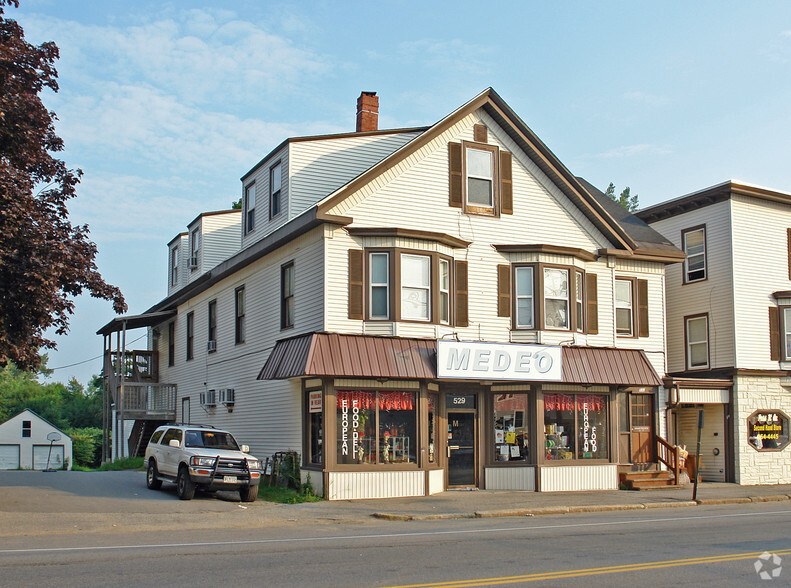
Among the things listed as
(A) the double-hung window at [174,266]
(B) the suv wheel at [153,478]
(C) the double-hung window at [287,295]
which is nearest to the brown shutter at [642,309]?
(C) the double-hung window at [287,295]

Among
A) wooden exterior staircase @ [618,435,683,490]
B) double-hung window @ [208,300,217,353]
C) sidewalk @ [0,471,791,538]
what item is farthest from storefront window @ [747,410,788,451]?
double-hung window @ [208,300,217,353]

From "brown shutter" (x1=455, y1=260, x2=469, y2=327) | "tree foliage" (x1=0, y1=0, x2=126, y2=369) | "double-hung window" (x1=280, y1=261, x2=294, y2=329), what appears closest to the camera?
"tree foliage" (x1=0, y1=0, x2=126, y2=369)

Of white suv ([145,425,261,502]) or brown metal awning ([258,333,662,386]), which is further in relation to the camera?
brown metal awning ([258,333,662,386])

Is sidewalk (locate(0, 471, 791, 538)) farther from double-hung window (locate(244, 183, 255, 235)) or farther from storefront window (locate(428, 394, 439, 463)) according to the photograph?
double-hung window (locate(244, 183, 255, 235))

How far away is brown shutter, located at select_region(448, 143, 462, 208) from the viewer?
925 inches

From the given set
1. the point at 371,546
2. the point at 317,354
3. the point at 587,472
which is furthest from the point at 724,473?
the point at 371,546

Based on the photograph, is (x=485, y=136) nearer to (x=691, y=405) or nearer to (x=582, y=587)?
(x=691, y=405)

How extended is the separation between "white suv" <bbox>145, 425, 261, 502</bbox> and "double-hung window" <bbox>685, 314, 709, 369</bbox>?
1708 cm

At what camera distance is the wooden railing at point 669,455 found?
25781mm

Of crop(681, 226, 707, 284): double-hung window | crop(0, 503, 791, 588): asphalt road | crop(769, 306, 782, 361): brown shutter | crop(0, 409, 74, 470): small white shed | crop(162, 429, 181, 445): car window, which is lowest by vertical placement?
crop(0, 409, 74, 470): small white shed

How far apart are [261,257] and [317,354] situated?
20.6 feet

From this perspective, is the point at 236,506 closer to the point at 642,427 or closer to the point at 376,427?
the point at 376,427

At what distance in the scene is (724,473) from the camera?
28297mm

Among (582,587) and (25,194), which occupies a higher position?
(25,194)
